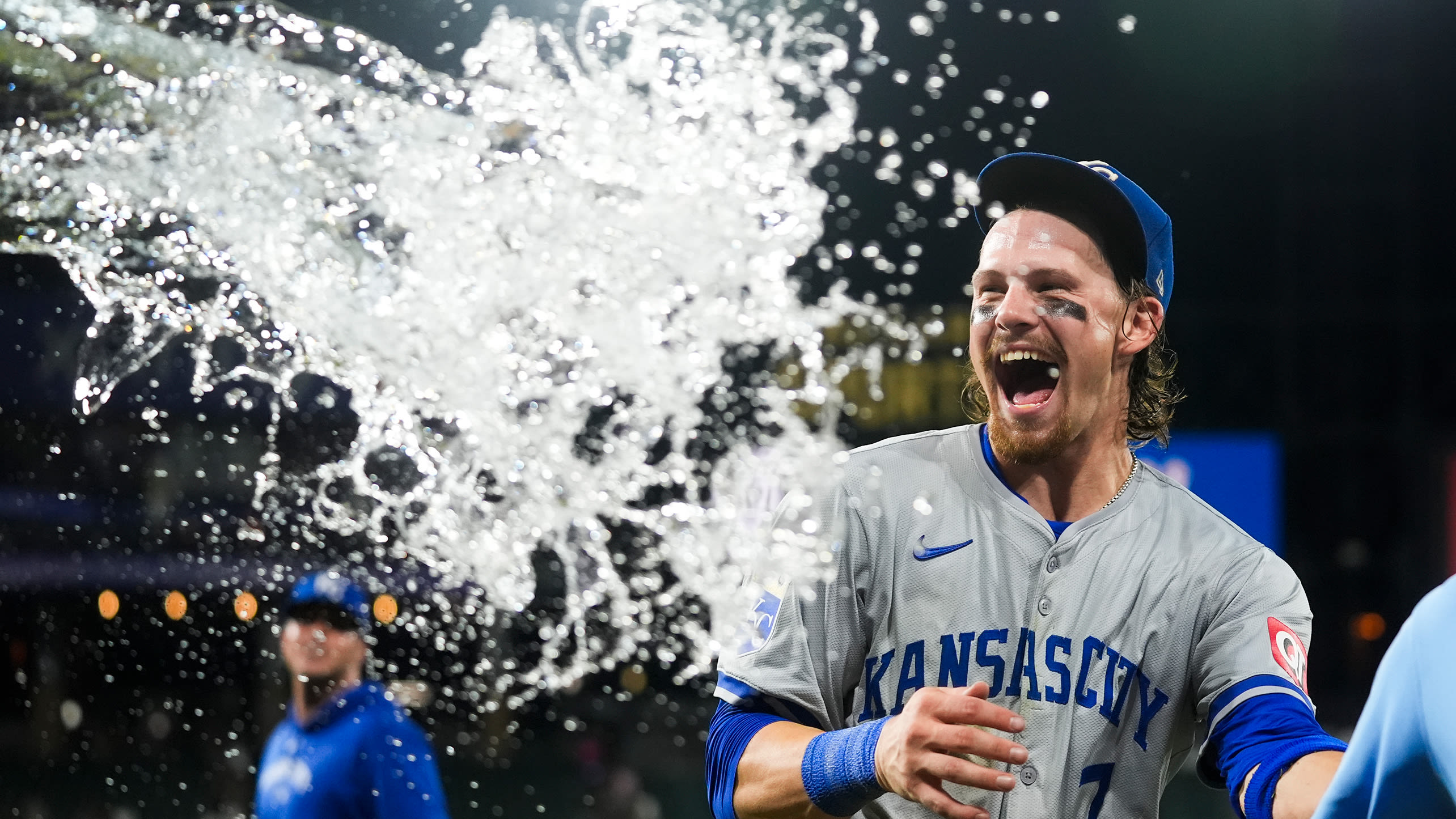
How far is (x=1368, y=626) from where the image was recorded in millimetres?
17422

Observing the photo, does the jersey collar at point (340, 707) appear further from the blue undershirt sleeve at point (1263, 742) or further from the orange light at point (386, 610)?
the orange light at point (386, 610)

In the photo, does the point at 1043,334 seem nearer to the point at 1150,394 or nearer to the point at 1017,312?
the point at 1017,312

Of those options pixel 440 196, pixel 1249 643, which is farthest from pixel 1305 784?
pixel 440 196

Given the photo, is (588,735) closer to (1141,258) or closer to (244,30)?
(244,30)

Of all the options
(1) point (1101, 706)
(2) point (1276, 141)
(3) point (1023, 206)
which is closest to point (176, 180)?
(3) point (1023, 206)

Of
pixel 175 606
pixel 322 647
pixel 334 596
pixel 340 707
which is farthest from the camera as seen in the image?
pixel 175 606

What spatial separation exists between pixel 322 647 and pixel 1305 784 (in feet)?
8.88

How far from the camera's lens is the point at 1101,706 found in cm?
217

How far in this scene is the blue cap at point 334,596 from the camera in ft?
12.6

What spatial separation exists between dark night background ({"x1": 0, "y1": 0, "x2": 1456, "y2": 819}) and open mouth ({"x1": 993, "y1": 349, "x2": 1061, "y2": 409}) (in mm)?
12240

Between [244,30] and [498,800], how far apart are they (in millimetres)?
8275

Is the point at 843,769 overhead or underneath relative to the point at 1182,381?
overhead

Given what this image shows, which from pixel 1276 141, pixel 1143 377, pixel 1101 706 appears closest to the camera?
pixel 1101 706

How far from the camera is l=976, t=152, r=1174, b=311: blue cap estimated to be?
7.86 ft
